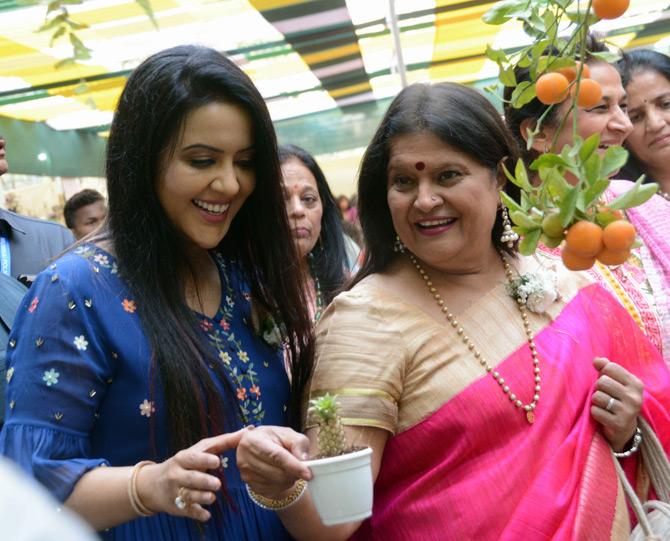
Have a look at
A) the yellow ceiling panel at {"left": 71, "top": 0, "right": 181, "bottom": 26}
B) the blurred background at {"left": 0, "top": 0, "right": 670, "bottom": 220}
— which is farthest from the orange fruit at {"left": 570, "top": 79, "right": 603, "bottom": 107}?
the yellow ceiling panel at {"left": 71, "top": 0, "right": 181, "bottom": 26}

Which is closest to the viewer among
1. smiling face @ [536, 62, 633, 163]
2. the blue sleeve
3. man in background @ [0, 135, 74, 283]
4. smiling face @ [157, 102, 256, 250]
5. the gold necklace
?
the blue sleeve

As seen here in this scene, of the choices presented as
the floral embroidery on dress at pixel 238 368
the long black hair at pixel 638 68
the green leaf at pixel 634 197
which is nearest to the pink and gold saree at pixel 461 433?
the floral embroidery on dress at pixel 238 368

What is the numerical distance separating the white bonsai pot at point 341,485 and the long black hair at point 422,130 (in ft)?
2.70

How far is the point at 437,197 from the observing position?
1968 millimetres

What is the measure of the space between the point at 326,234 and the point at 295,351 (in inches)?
70.5

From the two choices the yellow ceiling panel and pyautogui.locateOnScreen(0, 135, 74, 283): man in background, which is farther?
the yellow ceiling panel

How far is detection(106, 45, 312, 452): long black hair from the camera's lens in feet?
5.47

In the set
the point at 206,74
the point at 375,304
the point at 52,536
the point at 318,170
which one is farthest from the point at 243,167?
the point at 318,170

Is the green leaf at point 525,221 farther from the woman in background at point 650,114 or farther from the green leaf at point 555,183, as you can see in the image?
the woman in background at point 650,114

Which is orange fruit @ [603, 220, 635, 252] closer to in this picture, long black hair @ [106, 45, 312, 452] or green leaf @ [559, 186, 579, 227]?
green leaf @ [559, 186, 579, 227]

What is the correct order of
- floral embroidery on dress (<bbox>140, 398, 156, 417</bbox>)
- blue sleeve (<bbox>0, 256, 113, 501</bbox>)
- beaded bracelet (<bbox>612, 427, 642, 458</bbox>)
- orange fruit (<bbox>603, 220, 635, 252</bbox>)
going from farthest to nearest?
beaded bracelet (<bbox>612, 427, 642, 458</bbox>) → floral embroidery on dress (<bbox>140, 398, 156, 417</bbox>) → blue sleeve (<bbox>0, 256, 113, 501</bbox>) → orange fruit (<bbox>603, 220, 635, 252</bbox>)

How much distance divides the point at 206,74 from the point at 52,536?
1404 millimetres

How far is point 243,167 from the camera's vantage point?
1.89 m

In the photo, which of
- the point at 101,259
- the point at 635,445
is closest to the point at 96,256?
the point at 101,259
